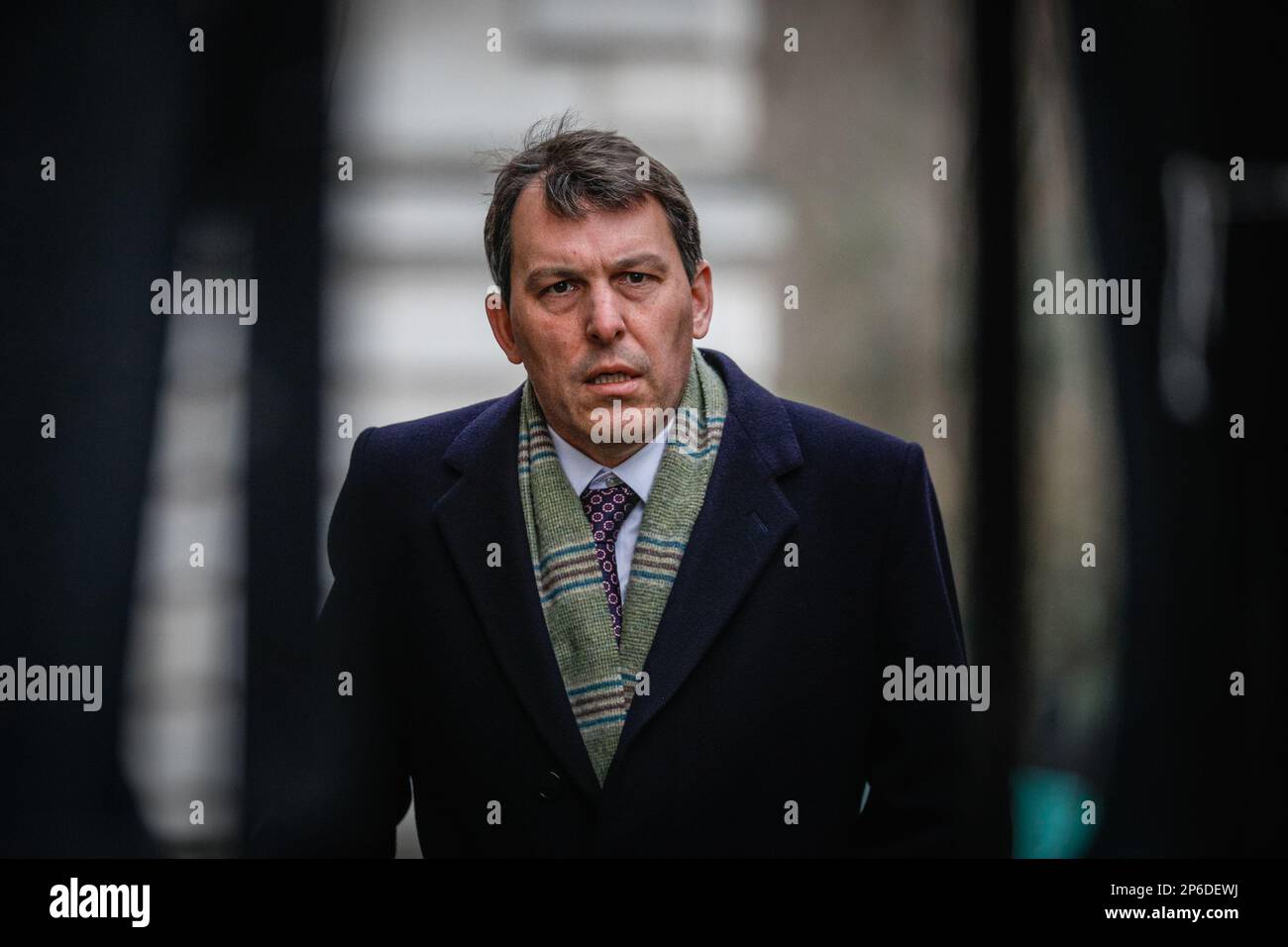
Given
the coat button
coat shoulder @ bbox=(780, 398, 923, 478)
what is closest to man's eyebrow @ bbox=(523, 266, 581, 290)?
coat shoulder @ bbox=(780, 398, 923, 478)

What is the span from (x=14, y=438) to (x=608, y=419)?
1074 mm

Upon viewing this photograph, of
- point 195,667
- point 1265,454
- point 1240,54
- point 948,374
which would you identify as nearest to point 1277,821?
point 1265,454

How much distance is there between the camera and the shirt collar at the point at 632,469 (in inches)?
74.2

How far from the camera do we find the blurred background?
6.50 feet

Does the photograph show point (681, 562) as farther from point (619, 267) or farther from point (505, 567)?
point (619, 267)

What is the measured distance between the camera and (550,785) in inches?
71.7

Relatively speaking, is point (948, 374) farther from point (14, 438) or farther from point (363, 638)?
point (14, 438)

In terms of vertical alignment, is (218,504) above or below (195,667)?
above

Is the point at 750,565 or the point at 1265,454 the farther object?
the point at 1265,454

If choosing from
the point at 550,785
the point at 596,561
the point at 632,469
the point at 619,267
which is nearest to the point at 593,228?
the point at 619,267

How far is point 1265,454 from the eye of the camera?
6.61 feet

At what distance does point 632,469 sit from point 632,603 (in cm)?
23

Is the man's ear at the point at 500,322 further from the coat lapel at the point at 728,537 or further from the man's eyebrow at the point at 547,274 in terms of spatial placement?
the coat lapel at the point at 728,537
